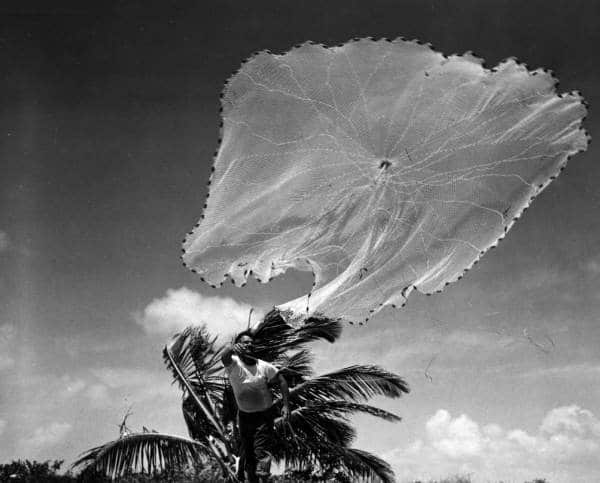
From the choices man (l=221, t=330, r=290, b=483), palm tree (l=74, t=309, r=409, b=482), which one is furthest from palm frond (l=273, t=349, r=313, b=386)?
man (l=221, t=330, r=290, b=483)

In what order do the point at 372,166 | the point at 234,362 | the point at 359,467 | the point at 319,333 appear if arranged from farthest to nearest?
the point at 319,333 → the point at 359,467 → the point at 234,362 → the point at 372,166

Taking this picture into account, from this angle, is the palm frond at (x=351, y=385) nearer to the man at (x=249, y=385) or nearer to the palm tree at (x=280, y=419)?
the palm tree at (x=280, y=419)

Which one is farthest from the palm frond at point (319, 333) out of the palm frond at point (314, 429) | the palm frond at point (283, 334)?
the palm frond at point (314, 429)

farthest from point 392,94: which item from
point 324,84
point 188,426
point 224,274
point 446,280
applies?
point 188,426

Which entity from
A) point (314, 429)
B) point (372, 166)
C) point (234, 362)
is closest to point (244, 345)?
point (234, 362)

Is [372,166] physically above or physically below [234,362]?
above

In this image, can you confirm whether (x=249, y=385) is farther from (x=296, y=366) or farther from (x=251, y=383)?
(x=296, y=366)
